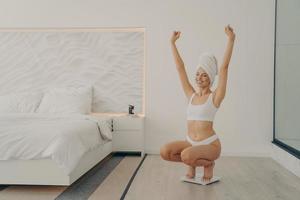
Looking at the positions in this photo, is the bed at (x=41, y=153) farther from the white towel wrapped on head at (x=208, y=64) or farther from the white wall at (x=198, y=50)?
the white wall at (x=198, y=50)

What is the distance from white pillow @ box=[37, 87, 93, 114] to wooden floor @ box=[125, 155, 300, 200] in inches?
47.8

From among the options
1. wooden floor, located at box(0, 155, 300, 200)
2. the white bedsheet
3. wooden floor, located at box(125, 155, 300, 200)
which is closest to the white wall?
wooden floor, located at box(125, 155, 300, 200)

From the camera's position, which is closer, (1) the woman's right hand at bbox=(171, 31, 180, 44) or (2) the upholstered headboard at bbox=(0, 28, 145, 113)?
(1) the woman's right hand at bbox=(171, 31, 180, 44)

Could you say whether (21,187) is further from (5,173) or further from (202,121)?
(202,121)

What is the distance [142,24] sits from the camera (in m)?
5.04

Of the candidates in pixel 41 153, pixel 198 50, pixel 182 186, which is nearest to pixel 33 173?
pixel 41 153

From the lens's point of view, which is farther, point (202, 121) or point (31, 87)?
point (31, 87)

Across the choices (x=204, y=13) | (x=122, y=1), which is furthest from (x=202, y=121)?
(x=122, y=1)

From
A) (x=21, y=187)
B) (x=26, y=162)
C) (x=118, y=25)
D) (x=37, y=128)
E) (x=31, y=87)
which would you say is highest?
(x=118, y=25)

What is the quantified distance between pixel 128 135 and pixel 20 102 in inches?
59.4

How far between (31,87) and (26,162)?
2.51 metres

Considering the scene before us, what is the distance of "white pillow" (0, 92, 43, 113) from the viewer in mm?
4699

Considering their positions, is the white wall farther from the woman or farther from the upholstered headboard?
the woman

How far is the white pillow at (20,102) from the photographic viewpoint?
185 inches
